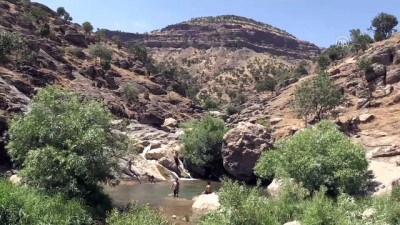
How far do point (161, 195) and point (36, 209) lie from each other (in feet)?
61.5

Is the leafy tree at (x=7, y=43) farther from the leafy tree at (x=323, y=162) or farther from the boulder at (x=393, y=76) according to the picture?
the boulder at (x=393, y=76)

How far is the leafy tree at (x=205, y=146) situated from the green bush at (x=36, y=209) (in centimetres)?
3213

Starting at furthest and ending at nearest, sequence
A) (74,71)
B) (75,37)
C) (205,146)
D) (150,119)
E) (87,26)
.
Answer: (87,26)
(75,37)
(74,71)
(150,119)
(205,146)

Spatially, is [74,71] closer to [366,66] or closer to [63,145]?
[366,66]

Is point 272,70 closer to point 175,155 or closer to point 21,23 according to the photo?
point 21,23

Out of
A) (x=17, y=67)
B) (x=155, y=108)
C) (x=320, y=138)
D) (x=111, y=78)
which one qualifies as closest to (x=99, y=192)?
(x=320, y=138)

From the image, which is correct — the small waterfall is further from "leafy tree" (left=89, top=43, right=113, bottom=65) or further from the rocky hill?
"leafy tree" (left=89, top=43, right=113, bottom=65)

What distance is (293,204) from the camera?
24438 mm

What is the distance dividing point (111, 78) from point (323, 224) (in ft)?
267

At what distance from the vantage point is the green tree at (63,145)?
23453 millimetres

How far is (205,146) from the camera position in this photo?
178ft

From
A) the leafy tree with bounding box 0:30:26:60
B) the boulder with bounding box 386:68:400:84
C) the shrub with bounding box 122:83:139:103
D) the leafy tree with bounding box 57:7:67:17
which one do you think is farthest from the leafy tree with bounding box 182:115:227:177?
the leafy tree with bounding box 57:7:67:17

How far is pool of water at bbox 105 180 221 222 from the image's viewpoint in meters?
30.6

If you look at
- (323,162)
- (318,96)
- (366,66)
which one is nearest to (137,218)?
(323,162)
